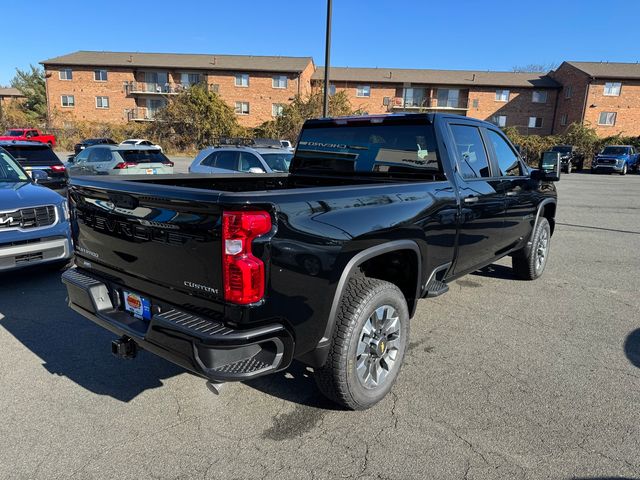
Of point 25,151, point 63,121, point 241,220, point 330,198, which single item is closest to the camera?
point 241,220

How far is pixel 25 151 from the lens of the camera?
9070 mm

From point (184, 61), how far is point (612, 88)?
4564cm

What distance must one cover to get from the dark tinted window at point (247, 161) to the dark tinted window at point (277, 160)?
10.0 inches

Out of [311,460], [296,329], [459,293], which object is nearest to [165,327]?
[296,329]

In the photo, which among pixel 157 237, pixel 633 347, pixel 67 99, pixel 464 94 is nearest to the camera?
pixel 157 237

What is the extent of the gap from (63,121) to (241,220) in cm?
5446

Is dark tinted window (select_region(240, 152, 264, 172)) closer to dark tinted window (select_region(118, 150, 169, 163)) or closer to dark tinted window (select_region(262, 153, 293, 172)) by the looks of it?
dark tinted window (select_region(262, 153, 293, 172))

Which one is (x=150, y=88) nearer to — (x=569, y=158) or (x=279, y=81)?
(x=279, y=81)

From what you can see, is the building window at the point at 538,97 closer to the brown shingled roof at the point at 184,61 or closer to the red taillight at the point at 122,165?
the brown shingled roof at the point at 184,61

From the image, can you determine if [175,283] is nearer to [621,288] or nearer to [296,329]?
[296,329]

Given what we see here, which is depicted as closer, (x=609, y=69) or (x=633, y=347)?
(x=633, y=347)

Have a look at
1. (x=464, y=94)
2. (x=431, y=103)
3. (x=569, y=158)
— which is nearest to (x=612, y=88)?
(x=464, y=94)

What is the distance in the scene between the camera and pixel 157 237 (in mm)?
2547

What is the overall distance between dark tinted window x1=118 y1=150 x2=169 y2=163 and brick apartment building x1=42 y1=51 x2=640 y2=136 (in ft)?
118
